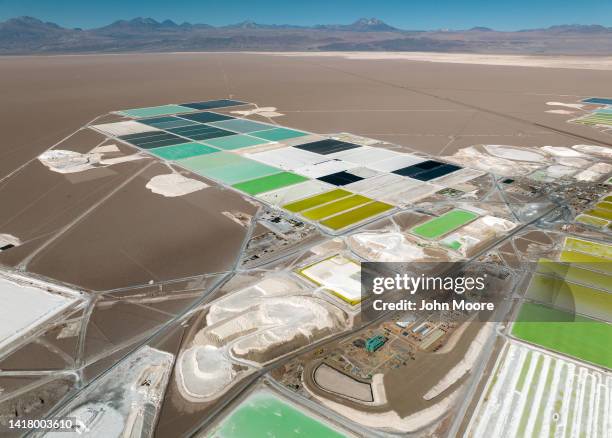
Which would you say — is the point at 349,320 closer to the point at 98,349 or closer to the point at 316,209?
the point at 98,349

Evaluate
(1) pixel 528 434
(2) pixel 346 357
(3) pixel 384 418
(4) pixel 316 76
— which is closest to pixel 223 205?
(2) pixel 346 357

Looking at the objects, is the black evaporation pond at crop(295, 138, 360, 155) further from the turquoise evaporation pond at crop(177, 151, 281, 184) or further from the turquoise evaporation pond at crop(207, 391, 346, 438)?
the turquoise evaporation pond at crop(207, 391, 346, 438)

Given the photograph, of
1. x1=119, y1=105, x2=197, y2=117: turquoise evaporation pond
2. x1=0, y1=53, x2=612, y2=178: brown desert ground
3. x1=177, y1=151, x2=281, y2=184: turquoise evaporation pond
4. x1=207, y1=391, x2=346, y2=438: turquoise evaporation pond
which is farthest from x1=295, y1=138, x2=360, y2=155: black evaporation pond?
x1=207, y1=391, x2=346, y2=438: turquoise evaporation pond

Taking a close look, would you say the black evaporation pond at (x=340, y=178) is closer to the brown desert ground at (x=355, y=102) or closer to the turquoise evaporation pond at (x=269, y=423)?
the brown desert ground at (x=355, y=102)

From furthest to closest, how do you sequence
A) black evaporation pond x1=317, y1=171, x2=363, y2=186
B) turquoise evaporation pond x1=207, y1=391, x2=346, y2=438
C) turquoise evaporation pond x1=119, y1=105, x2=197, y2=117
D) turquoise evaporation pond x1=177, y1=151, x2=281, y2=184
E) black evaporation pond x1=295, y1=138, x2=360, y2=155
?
1. turquoise evaporation pond x1=119, y1=105, x2=197, y2=117
2. black evaporation pond x1=295, y1=138, x2=360, y2=155
3. turquoise evaporation pond x1=177, y1=151, x2=281, y2=184
4. black evaporation pond x1=317, y1=171, x2=363, y2=186
5. turquoise evaporation pond x1=207, y1=391, x2=346, y2=438

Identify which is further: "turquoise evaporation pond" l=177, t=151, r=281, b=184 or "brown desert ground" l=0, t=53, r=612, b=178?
"brown desert ground" l=0, t=53, r=612, b=178

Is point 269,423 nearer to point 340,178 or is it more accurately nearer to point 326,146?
point 340,178

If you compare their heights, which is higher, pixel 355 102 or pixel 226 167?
pixel 355 102

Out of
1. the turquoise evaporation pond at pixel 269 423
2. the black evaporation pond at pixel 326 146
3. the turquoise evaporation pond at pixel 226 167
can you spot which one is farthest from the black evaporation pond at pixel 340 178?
the turquoise evaporation pond at pixel 269 423

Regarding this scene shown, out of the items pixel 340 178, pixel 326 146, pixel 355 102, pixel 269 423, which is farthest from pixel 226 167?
pixel 355 102
